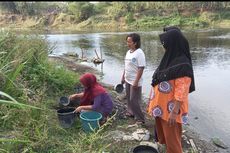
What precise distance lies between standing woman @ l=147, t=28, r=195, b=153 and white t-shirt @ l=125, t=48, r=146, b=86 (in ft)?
4.52

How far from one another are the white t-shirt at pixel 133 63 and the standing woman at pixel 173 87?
138 cm

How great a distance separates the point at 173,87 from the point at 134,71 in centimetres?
177

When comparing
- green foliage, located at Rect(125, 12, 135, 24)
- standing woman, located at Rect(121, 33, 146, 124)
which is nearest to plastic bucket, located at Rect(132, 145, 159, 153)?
standing woman, located at Rect(121, 33, 146, 124)

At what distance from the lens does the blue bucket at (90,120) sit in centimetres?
480

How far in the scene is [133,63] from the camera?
215 inches

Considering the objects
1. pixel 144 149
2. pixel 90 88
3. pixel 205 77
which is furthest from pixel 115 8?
pixel 144 149

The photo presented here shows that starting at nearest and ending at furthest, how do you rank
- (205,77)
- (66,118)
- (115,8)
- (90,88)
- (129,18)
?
(66,118), (90,88), (205,77), (129,18), (115,8)

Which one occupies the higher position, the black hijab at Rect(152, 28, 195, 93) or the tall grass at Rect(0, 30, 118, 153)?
the black hijab at Rect(152, 28, 195, 93)

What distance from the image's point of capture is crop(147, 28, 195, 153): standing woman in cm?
368

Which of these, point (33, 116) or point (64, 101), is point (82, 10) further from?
point (33, 116)

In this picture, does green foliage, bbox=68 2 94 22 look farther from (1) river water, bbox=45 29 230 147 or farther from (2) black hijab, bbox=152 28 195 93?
(2) black hijab, bbox=152 28 195 93

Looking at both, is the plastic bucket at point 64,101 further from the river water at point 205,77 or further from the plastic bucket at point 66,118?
the river water at point 205,77

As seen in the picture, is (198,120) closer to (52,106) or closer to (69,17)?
(52,106)

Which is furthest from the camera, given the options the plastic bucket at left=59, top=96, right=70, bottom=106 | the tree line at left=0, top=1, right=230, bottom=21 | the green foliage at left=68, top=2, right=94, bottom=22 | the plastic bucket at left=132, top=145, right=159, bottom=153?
the green foliage at left=68, top=2, right=94, bottom=22
